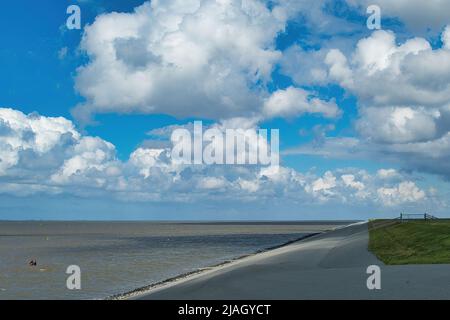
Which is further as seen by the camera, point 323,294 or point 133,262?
point 133,262

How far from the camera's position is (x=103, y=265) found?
65438mm

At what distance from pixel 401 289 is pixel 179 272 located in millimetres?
30155

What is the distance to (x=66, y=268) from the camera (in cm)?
6338

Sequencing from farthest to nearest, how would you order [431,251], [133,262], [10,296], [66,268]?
[133,262]
[66,268]
[431,251]
[10,296]

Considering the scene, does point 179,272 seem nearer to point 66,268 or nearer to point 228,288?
point 66,268

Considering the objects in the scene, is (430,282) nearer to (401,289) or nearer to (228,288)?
(401,289)

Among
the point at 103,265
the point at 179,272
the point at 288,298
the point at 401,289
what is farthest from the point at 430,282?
the point at 103,265

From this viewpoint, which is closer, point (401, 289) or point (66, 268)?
point (401, 289)

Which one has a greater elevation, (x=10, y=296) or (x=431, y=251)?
(x=431, y=251)

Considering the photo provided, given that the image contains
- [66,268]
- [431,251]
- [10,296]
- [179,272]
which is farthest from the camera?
[66,268]
